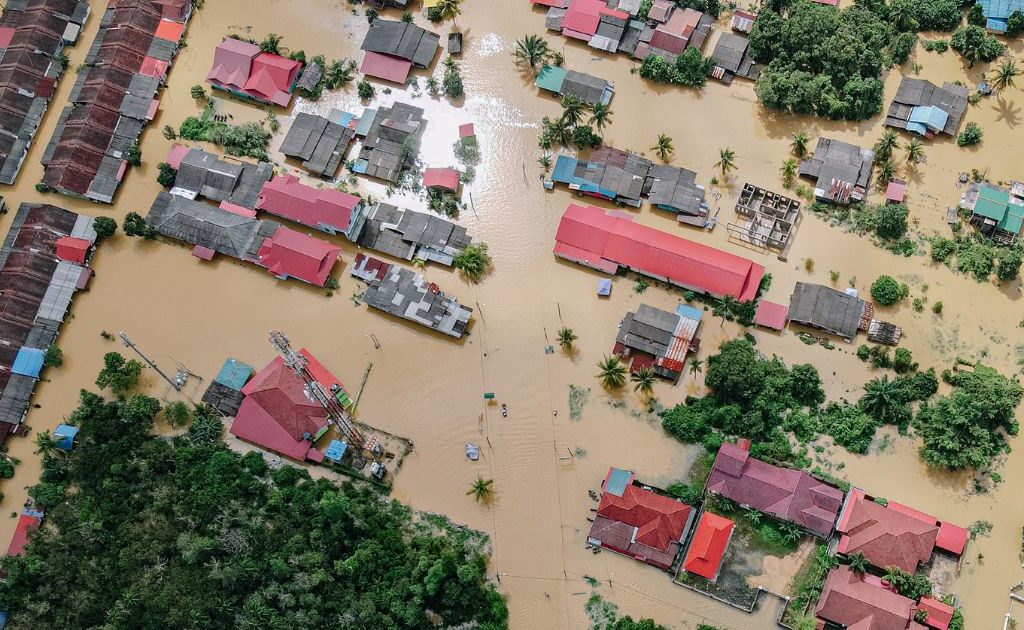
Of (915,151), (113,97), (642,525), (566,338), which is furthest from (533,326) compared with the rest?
(113,97)

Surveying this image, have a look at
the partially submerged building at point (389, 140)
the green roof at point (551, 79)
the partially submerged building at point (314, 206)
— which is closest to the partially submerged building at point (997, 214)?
the green roof at point (551, 79)

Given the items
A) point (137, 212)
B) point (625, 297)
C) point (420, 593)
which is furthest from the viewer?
point (137, 212)

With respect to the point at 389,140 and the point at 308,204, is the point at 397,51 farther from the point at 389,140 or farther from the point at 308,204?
the point at 308,204

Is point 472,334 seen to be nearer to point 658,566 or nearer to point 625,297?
point 625,297

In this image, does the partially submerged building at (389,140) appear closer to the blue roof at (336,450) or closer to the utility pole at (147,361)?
the blue roof at (336,450)

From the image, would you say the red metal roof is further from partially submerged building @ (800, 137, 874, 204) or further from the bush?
the bush

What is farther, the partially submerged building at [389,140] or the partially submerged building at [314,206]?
the partially submerged building at [389,140]

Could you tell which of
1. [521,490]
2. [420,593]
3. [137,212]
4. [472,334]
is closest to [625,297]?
[472,334]
